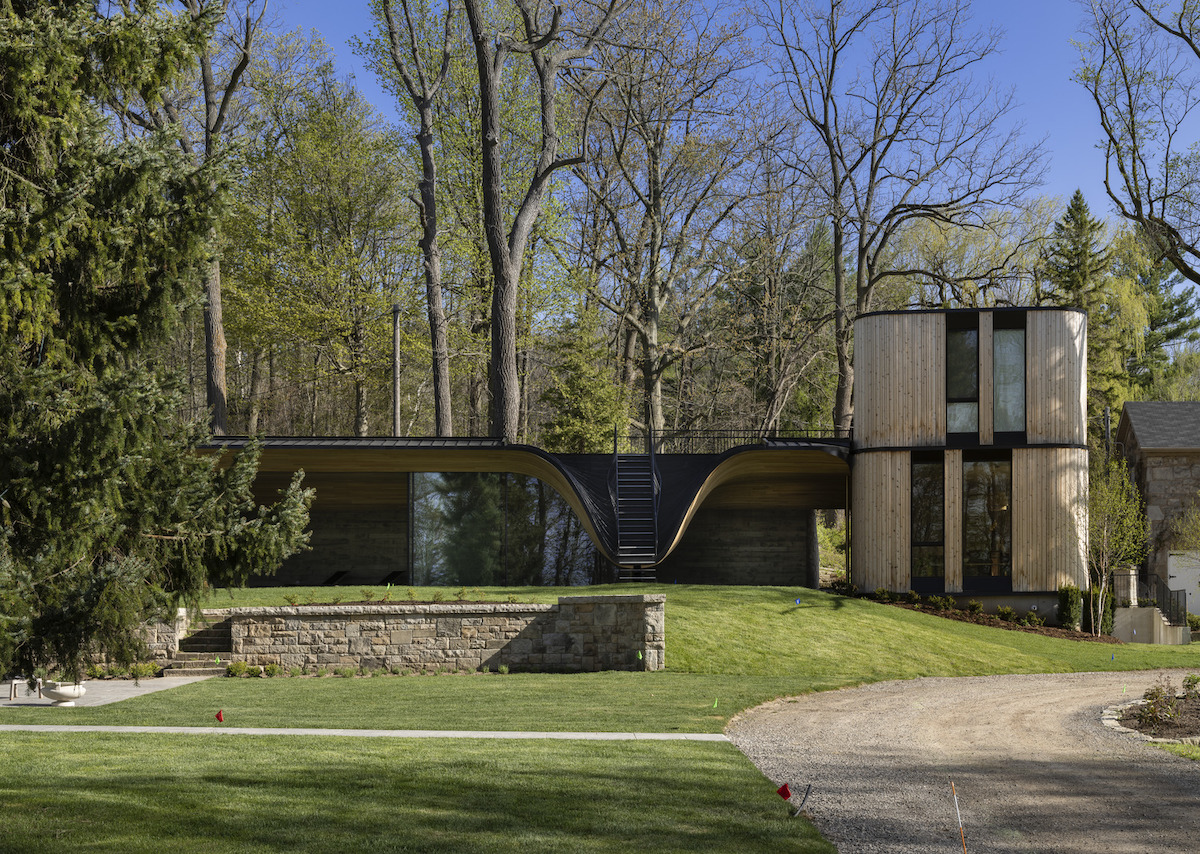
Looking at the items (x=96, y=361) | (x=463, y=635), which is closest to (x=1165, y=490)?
(x=463, y=635)

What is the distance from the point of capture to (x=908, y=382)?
69.9 ft

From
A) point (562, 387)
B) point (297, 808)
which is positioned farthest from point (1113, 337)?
point (297, 808)

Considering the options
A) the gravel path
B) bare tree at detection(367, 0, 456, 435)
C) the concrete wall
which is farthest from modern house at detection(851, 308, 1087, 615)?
bare tree at detection(367, 0, 456, 435)

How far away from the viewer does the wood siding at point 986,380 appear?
21.1 m

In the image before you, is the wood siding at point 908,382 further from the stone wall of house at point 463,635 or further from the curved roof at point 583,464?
the stone wall of house at point 463,635

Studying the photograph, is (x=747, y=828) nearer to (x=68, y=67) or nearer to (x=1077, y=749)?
(x=1077, y=749)

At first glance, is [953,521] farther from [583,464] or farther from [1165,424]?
[1165,424]

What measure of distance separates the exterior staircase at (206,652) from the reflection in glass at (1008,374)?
15314 millimetres

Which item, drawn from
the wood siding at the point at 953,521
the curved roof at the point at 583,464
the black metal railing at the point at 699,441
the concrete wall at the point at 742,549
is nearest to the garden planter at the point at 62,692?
the curved roof at the point at 583,464

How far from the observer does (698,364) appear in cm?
3897

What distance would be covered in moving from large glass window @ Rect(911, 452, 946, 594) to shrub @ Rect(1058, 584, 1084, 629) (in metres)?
2.35

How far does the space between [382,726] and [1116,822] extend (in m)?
6.72

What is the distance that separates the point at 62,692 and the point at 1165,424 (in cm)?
2808

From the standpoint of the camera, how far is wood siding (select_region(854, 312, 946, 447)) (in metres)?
21.2
